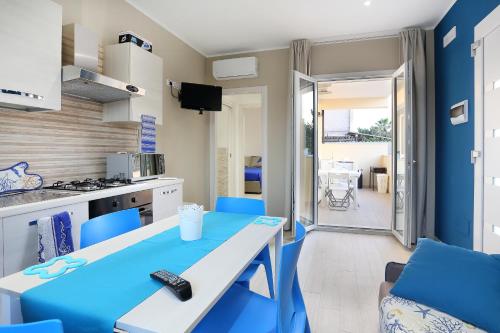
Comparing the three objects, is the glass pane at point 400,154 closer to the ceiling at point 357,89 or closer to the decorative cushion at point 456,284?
the decorative cushion at point 456,284

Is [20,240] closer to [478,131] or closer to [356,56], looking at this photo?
[478,131]

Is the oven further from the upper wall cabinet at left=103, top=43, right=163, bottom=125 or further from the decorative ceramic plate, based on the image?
the upper wall cabinet at left=103, top=43, right=163, bottom=125

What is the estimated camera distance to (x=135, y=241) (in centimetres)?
139

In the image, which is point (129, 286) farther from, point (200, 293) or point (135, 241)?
point (135, 241)

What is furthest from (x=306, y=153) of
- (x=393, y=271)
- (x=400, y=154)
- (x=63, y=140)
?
(x=63, y=140)

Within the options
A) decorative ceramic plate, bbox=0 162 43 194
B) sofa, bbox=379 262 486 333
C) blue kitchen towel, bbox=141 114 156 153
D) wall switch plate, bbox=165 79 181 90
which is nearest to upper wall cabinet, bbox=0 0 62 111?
decorative ceramic plate, bbox=0 162 43 194

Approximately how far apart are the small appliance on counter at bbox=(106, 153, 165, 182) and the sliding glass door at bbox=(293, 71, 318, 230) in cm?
201

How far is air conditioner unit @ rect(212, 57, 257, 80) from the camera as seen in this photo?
14.7ft

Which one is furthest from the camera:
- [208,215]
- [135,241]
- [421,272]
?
[208,215]

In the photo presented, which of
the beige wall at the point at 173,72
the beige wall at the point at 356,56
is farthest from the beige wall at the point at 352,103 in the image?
the beige wall at the point at 173,72

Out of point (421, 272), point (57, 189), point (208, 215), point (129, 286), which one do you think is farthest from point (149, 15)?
point (421, 272)

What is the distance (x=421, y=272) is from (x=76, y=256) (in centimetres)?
168

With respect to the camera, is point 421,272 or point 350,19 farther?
point 350,19

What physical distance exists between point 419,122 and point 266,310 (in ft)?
11.3
